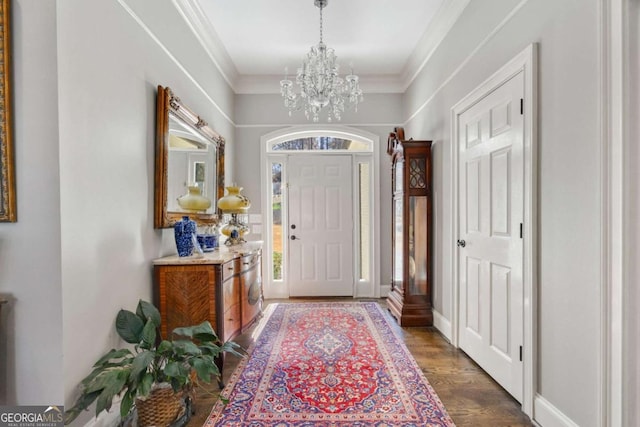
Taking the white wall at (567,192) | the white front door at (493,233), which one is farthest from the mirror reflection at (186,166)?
the white wall at (567,192)

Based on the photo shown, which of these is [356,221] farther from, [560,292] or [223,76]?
[560,292]

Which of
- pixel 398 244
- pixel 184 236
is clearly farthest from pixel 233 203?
pixel 398 244

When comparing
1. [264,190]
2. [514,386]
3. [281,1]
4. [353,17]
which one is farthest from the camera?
[264,190]

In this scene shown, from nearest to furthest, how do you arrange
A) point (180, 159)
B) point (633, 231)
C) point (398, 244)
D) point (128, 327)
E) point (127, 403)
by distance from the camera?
1. point (633, 231)
2. point (127, 403)
3. point (128, 327)
4. point (180, 159)
5. point (398, 244)

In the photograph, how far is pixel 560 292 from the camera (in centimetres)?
162

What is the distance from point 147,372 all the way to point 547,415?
79.3 inches

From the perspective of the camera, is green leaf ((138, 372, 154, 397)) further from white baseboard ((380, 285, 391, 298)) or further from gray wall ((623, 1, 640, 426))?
white baseboard ((380, 285, 391, 298))

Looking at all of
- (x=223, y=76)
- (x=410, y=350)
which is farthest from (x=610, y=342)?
(x=223, y=76)

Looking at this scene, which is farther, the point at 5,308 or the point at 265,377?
the point at 265,377

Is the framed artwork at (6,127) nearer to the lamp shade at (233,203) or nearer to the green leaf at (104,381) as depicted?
the green leaf at (104,381)

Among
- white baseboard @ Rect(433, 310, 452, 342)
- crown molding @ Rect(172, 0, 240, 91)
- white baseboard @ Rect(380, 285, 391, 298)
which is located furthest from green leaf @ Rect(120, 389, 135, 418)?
white baseboard @ Rect(380, 285, 391, 298)

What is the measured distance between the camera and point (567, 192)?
1.56m

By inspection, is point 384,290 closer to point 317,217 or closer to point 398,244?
point 398,244

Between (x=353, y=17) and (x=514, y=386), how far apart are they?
3.06m
